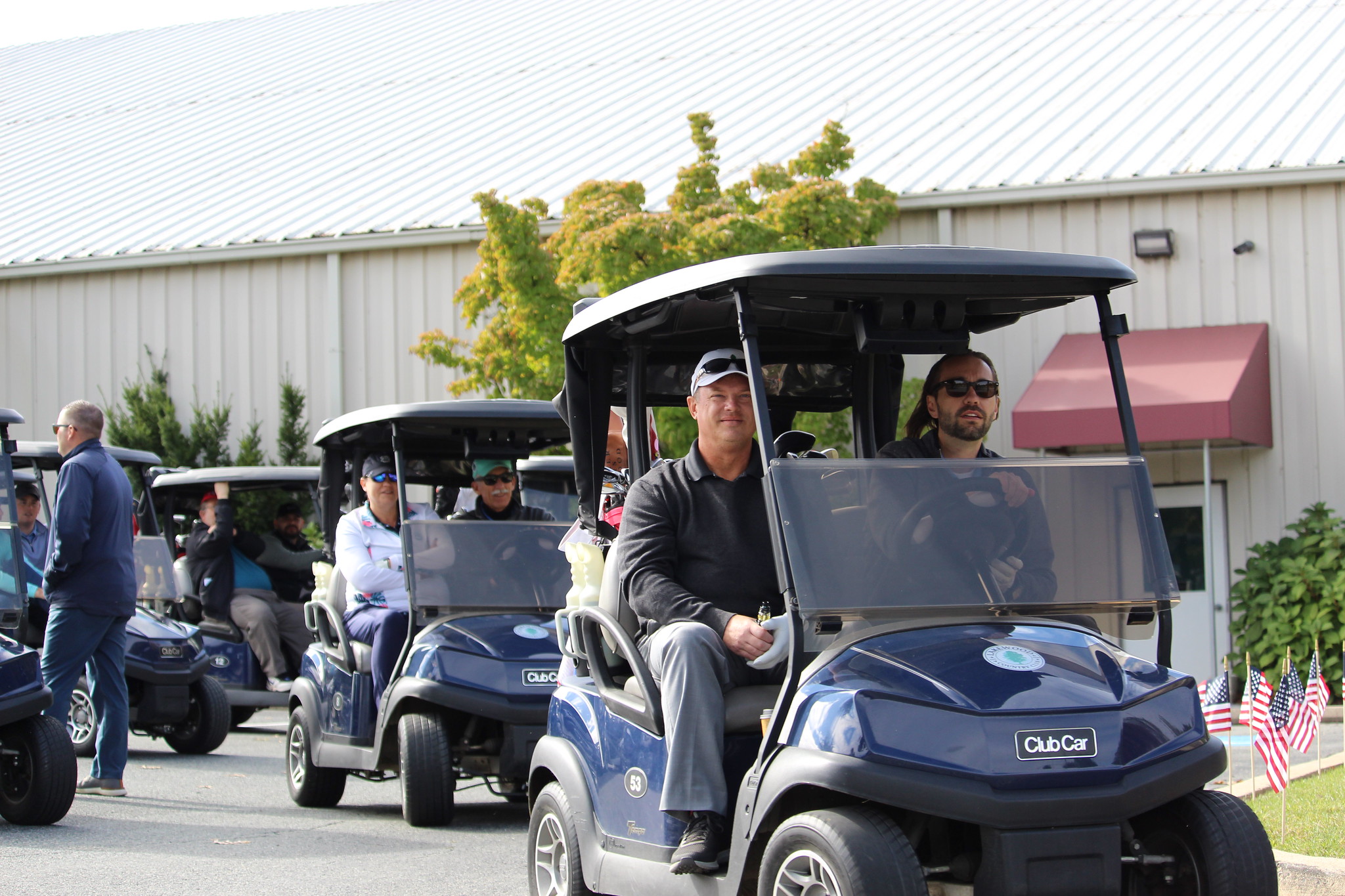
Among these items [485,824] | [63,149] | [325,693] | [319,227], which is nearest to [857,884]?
[485,824]

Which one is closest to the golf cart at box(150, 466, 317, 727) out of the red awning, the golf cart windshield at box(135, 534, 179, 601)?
the golf cart windshield at box(135, 534, 179, 601)

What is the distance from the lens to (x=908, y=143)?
1736cm

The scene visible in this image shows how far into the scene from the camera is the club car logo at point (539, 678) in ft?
23.4

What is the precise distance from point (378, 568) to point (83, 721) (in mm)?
3166

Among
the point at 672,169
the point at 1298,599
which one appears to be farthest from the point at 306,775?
the point at 672,169

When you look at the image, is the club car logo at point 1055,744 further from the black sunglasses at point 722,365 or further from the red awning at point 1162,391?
the red awning at point 1162,391

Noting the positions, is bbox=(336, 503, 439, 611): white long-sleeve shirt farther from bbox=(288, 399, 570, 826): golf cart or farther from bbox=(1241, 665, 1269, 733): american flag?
bbox=(1241, 665, 1269, 733): american flag

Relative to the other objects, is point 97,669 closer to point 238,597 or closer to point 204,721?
point 204,721

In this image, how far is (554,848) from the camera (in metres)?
4.98

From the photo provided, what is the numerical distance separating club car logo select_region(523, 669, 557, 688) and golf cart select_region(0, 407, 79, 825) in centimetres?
203

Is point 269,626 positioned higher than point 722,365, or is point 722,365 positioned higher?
point 722,365

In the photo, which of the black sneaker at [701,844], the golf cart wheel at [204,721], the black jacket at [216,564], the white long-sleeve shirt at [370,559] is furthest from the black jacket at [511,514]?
the black jacket at [216,564]

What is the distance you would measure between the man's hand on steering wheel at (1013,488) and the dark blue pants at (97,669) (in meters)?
5.27

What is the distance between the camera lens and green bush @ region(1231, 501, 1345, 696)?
13.2m
